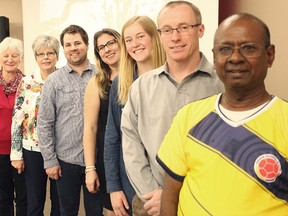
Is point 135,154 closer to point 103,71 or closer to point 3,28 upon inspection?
point 103,71

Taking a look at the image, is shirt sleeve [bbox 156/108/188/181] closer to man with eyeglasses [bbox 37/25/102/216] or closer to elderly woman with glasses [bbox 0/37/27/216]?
man with eyeglasses [bbox 37/25/102/216]

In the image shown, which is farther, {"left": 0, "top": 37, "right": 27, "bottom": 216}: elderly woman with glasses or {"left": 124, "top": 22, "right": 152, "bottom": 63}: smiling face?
{"left": 0, "top": 37, "right": 27, "bottom": 216}: elderly woman with glasses

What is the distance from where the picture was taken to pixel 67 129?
217 cm

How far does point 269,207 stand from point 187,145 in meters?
0.27

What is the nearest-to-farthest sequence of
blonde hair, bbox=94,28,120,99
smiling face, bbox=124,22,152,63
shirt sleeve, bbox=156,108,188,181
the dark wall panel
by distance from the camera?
shirt sleeve, bbox=156,108,188,181, smiling face, bbox=124,22,152,63, blonde hair, bbox=94,28,120,99, the dark wall panel

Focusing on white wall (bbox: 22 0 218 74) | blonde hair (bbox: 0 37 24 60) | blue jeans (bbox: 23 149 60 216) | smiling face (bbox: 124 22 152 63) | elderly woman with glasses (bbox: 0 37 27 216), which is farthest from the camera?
white wall (bbox: 22 0 218 74)

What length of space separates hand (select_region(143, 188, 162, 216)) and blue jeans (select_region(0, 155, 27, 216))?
5.38ft

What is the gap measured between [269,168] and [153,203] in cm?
53

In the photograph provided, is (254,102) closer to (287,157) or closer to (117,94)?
(287,157)

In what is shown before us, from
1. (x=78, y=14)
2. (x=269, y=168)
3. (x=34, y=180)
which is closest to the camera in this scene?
(x=269, y=168)

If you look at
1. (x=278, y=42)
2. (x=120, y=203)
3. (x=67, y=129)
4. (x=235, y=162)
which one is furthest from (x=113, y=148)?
(x=278, y=42)

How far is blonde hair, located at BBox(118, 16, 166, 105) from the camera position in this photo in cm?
158

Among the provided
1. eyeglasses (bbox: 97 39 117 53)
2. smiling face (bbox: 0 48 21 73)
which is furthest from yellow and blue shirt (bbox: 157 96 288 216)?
smiling face (bbox: 0 48 21 73)

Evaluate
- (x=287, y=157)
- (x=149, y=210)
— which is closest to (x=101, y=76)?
(x=149, y=210)
